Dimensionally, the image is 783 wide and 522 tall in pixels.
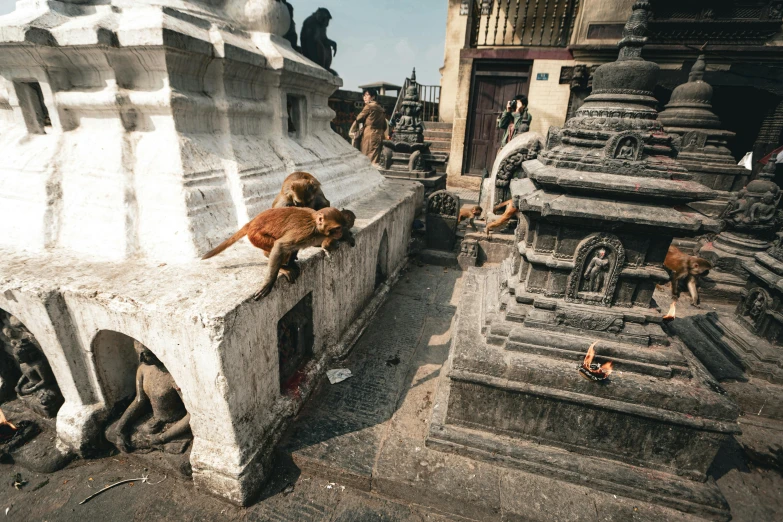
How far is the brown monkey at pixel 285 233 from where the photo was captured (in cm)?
300

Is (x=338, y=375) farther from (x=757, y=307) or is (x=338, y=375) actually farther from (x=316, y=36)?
(x=316, y=36)

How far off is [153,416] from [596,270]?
14.6 feet

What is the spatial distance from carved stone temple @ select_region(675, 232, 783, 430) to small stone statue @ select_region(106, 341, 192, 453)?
5.87 metres

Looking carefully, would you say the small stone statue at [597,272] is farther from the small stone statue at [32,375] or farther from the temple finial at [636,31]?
the small stone statue at [32,375]

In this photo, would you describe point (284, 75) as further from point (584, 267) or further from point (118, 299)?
point (584, 267)

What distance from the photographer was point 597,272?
337cm

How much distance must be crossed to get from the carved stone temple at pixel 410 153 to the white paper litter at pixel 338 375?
653 cm

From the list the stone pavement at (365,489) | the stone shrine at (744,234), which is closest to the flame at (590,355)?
the stone pavement at (365,489)

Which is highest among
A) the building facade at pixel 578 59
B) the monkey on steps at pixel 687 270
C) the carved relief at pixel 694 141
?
the building facade at pixel 578 59

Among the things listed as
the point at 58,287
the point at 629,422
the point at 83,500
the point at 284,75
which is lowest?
the point at 83,500

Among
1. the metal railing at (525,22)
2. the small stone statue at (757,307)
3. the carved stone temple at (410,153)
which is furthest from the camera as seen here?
the metal railing at (525,22)

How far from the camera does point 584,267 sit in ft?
11.2

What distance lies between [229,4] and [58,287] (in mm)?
4171

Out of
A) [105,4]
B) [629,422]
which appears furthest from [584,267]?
[105,4]
